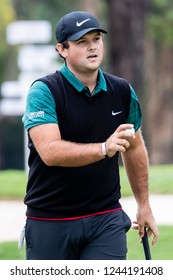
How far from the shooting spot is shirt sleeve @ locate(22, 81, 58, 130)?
230 inches

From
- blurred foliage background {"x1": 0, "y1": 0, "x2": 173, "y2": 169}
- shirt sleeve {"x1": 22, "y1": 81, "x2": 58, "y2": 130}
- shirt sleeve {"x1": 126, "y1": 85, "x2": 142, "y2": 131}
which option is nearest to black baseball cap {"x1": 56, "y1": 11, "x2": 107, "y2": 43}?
shirt sleeve {"x1": 22, "y1": 81, "x2": 58, "y2": 130}

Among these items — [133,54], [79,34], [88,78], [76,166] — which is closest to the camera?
[76,166]

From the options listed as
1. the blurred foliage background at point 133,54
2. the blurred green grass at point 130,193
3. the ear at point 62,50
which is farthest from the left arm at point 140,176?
the blurred foliage background at point 133,54

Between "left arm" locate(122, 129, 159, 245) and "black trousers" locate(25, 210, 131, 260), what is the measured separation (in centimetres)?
30

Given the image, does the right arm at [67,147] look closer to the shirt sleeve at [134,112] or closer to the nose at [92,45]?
the nose at [92,45]

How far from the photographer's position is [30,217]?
617cm

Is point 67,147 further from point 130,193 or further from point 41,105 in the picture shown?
point 130,193

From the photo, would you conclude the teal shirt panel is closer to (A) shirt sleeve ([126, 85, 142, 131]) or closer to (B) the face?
(B) the face

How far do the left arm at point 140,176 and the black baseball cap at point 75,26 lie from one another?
763 mm

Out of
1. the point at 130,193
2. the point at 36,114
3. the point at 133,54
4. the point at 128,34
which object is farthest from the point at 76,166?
the point at 128,34

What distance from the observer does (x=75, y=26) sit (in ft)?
19.7

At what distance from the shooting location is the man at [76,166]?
592 cm

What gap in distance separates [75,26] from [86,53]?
0.18 metres
